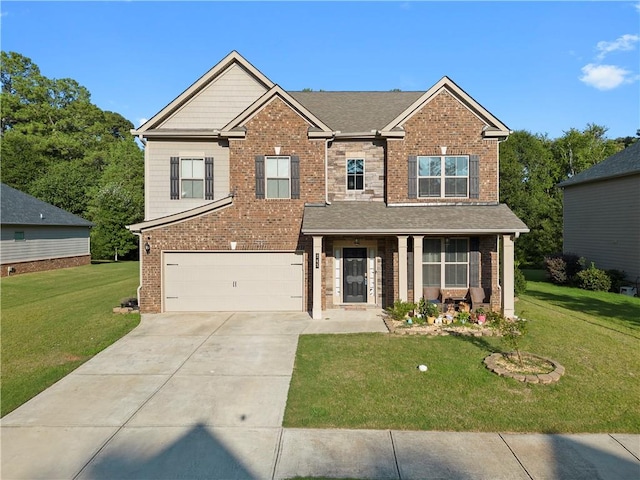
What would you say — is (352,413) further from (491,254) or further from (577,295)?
(577,295)

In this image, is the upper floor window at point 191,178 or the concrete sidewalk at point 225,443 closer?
the concrete sidewalk at point 225,443

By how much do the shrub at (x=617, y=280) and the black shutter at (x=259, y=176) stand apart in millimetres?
17847

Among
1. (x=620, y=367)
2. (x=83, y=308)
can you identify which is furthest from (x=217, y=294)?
(x=620, y=367)

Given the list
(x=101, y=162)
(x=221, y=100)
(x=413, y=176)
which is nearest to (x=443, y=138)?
(x=413, y=176)

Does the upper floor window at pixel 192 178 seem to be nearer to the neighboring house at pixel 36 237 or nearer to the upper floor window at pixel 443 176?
the upper floor window at pixel 443 176

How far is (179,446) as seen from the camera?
5.24 meters

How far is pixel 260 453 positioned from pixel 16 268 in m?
25.6

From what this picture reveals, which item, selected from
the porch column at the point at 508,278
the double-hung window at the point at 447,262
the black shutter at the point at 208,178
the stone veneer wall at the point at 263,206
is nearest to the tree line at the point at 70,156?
the black shutter at the point at 208,178

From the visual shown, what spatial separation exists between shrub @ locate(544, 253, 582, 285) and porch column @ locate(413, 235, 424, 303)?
1308 cm

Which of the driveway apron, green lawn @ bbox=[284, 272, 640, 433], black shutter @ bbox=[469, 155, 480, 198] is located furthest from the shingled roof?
the driveway apron

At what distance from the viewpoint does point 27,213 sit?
24766 millimetres

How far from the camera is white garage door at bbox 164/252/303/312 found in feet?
42.8

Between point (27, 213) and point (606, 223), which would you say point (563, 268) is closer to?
point (606, 223)

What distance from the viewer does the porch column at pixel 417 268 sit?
11.8m
